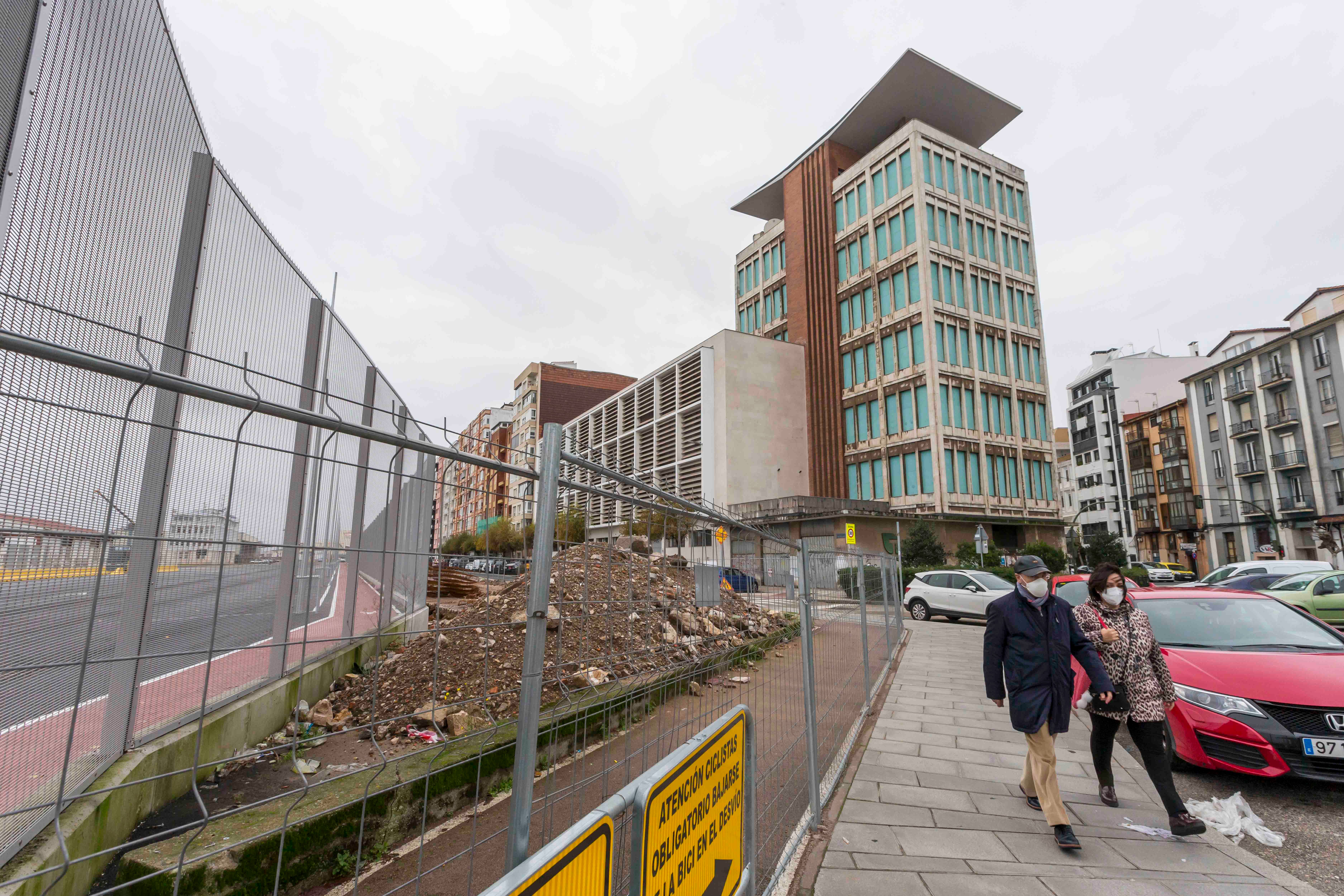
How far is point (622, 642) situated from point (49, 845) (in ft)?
7.30

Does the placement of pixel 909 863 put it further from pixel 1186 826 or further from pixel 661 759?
pixel 661 759

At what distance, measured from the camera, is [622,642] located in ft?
10.3

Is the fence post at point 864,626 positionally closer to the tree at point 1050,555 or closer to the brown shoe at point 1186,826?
the brown shoe at point 1186,826

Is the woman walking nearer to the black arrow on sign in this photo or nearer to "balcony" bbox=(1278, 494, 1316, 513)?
the black arrow on sign

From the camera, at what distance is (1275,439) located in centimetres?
4366

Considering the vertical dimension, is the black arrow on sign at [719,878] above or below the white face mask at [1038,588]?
below

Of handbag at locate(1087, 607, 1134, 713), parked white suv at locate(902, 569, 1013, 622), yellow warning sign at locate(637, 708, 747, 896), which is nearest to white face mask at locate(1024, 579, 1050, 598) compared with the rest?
handbag at locate(1087, 607, 1134, 713)

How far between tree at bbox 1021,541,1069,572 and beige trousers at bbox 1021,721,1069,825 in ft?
98.1

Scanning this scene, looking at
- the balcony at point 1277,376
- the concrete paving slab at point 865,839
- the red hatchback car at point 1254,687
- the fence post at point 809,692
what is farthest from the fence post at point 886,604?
the balcony at point 1277,376

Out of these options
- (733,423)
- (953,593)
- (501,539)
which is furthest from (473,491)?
(733,423)

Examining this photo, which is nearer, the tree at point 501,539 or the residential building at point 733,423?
the tree at point 501,539

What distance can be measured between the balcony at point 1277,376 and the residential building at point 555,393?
2196 inches

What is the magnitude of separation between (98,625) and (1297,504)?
191 feet

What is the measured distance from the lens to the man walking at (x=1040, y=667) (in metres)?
4.11
